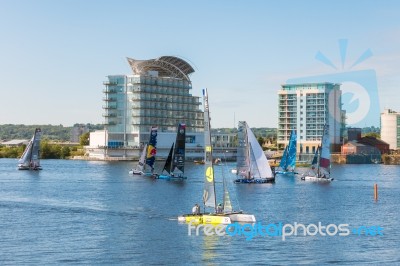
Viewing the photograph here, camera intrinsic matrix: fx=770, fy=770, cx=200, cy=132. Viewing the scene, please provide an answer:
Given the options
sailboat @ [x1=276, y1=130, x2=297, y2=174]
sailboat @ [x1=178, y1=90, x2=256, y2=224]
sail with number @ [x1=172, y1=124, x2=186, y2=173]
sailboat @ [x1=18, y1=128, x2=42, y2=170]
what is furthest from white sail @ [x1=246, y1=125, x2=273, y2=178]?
sailboat @ [x1=18, y1=128, x2=42, y2=170]

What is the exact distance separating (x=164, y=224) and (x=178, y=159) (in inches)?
2514

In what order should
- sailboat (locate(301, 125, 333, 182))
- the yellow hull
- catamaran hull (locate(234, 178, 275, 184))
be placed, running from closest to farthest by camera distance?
the yellow hull < catamaran hull (locate(234, 178, 275, 184)) < sailboat (locate(301, 125, 333, 182))

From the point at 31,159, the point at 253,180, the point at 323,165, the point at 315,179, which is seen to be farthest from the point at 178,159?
the point at 31,159

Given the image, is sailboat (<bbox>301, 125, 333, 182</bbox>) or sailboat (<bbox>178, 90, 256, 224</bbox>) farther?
sailboat (<bbox>301, 125, 333, 182</bbox>)

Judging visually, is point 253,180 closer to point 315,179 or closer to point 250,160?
point 250,160

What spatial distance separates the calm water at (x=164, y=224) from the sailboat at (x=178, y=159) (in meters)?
12.8

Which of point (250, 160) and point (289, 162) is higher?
point (250, 160)

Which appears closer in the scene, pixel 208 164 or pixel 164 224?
pixel 208 164

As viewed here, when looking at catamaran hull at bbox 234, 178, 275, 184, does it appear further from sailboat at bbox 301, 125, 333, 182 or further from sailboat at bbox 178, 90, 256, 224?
sailboat at bbox 178, 90, 256, 224

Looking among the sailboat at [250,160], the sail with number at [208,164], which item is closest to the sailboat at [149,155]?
the sailboat at [250,160]

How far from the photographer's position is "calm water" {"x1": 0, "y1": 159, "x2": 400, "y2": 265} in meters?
51.4

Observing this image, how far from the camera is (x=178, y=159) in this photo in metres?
130

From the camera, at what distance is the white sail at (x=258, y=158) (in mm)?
119062

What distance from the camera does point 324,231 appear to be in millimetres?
63938
